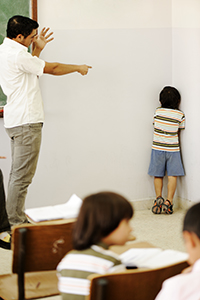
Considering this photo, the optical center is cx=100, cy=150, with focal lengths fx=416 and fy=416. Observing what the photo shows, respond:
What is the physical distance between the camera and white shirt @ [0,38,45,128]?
310 centimetres

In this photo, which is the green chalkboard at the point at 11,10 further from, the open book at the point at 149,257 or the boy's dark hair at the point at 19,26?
the open book at the point at 149,257

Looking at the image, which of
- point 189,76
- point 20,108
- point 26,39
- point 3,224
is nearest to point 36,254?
point 3,224

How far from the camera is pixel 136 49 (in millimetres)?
4141

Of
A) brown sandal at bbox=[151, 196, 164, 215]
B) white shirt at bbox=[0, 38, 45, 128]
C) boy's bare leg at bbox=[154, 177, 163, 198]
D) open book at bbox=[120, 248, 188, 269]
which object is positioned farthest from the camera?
boy's bare leg at bbox=[154, 177, 163, 198]

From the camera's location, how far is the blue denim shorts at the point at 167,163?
4.22m

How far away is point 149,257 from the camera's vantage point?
58.6 inches

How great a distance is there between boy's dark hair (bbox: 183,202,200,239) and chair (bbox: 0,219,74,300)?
543 millimetres

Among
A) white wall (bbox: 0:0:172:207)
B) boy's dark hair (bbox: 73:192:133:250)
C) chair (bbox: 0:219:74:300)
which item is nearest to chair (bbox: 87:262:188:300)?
boy's dark hair (bbox: 73:192:133:250)

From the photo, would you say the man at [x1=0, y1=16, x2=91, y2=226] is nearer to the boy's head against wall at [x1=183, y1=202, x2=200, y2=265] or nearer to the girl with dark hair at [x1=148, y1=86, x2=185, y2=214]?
the girl with dark hair at [x1=148, y1=86, x2=185, y2=214]

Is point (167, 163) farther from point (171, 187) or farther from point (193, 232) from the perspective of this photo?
point (193, 232)

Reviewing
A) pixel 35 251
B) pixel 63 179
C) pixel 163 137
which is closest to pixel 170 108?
pixel 163 137

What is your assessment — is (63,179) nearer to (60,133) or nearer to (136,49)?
(60,133)

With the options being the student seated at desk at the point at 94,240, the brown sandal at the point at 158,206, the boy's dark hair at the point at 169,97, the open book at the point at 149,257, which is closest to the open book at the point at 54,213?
the open book at the point at 149,257

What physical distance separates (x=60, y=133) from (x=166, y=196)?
4.58 ft
